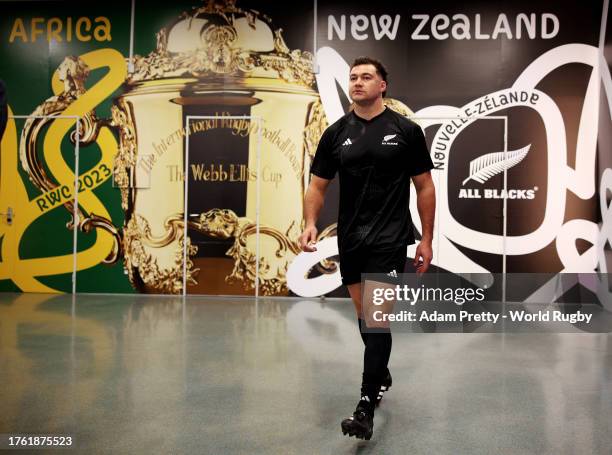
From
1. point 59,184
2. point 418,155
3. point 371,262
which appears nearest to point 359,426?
point 371,262

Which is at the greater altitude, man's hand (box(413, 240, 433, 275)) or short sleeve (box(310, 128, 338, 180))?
short sleeve (box(310, 128, 338, 180))

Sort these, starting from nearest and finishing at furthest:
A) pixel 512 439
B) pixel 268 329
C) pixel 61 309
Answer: pixel 512 439, pixel 268 329, pixel 61 309

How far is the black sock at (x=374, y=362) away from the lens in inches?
90.2

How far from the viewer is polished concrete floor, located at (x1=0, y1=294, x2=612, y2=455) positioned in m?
2.25

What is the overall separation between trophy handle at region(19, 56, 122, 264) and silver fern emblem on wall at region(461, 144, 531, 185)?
13.4 feet

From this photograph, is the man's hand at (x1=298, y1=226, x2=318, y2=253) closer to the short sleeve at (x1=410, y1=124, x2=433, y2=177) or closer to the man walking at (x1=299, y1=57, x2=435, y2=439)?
the man walking at (x1=299, y1=57, x2=435, y2=439)

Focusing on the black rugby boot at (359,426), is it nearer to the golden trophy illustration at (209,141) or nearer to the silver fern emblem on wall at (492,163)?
the golden trophy illustration at (209,141)

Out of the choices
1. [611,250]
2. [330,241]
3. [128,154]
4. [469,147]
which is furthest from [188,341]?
[611,250]

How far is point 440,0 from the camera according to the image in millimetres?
6109

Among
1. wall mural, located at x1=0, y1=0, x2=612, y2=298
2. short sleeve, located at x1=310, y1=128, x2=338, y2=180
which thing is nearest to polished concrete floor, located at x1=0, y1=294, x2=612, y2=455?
short sleeve, located at x1=310, y1=128, x2=338, y2=180

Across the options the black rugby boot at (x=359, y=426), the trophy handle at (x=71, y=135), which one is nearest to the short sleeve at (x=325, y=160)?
the black rugby boot at (x=359, y=426)

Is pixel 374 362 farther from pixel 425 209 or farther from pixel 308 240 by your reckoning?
pixel 425 209

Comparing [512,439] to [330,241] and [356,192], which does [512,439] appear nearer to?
[356,192]

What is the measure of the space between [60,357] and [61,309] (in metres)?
2.04
